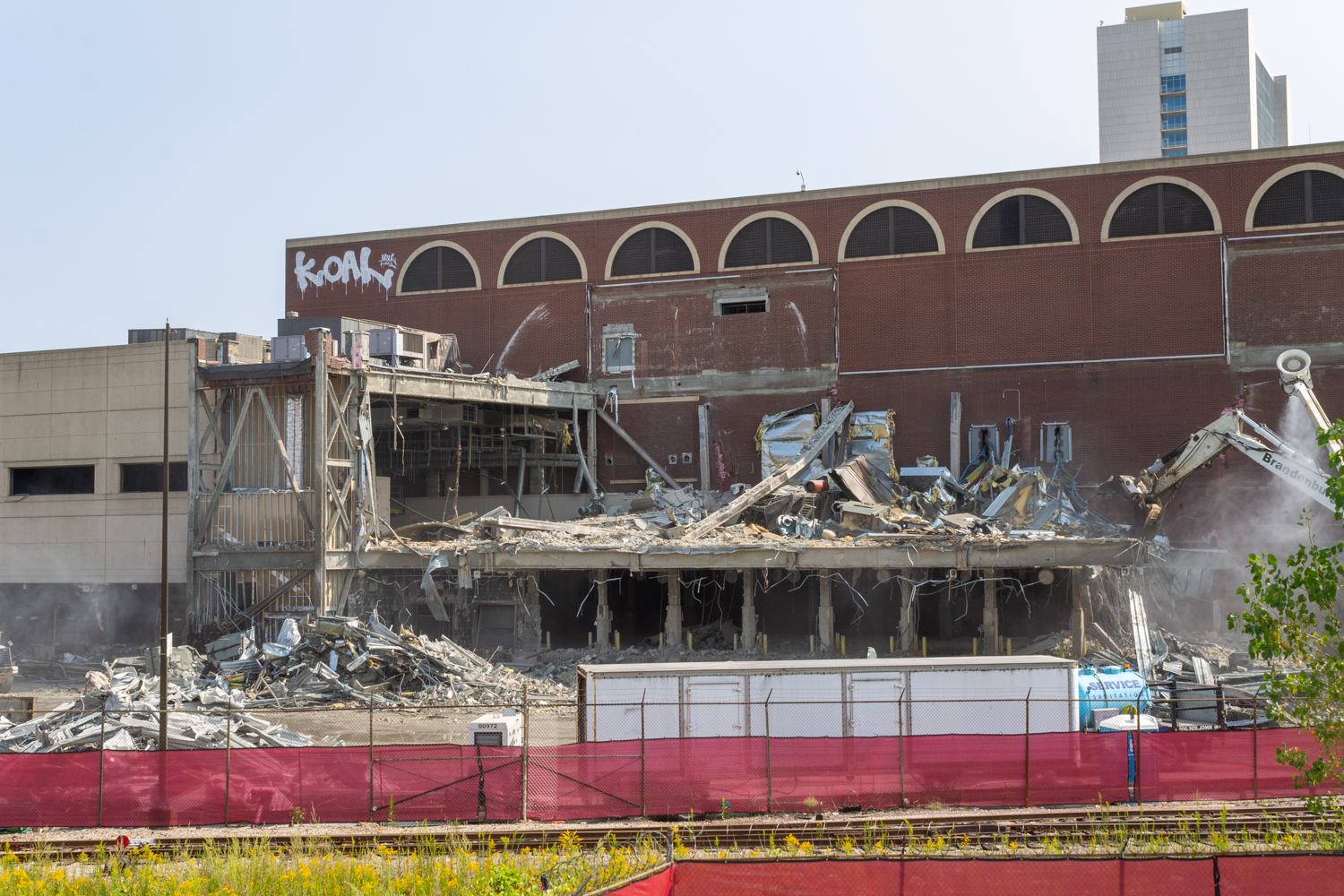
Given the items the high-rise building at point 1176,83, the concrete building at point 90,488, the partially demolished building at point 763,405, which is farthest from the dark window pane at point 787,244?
the high-rise building at point 1176,83

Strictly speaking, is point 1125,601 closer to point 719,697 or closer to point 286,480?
point 719,697

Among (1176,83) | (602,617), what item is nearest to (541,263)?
(602,617)

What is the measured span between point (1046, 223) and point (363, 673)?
28.4 meters

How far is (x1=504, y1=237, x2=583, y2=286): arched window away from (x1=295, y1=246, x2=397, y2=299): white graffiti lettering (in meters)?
5.32

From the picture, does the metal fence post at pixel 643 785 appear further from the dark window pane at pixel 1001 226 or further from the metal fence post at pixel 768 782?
the dark window pane at pixel 1001 226

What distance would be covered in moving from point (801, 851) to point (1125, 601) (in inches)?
865

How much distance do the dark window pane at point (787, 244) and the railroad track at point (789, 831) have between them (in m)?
30.6

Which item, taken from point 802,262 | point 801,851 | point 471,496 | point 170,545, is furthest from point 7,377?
point 801,851

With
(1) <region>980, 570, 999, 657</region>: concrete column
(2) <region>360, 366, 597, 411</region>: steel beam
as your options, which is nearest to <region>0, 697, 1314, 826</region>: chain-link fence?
(1) <region>980, 570, 999, 657</region>: concrete column

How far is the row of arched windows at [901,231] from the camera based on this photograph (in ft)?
137

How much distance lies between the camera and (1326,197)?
41469 mm

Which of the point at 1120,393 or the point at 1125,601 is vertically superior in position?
the point at 1120,393

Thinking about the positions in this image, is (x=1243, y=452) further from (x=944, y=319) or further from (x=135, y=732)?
(x=135, y=732)

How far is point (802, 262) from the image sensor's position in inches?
1800
